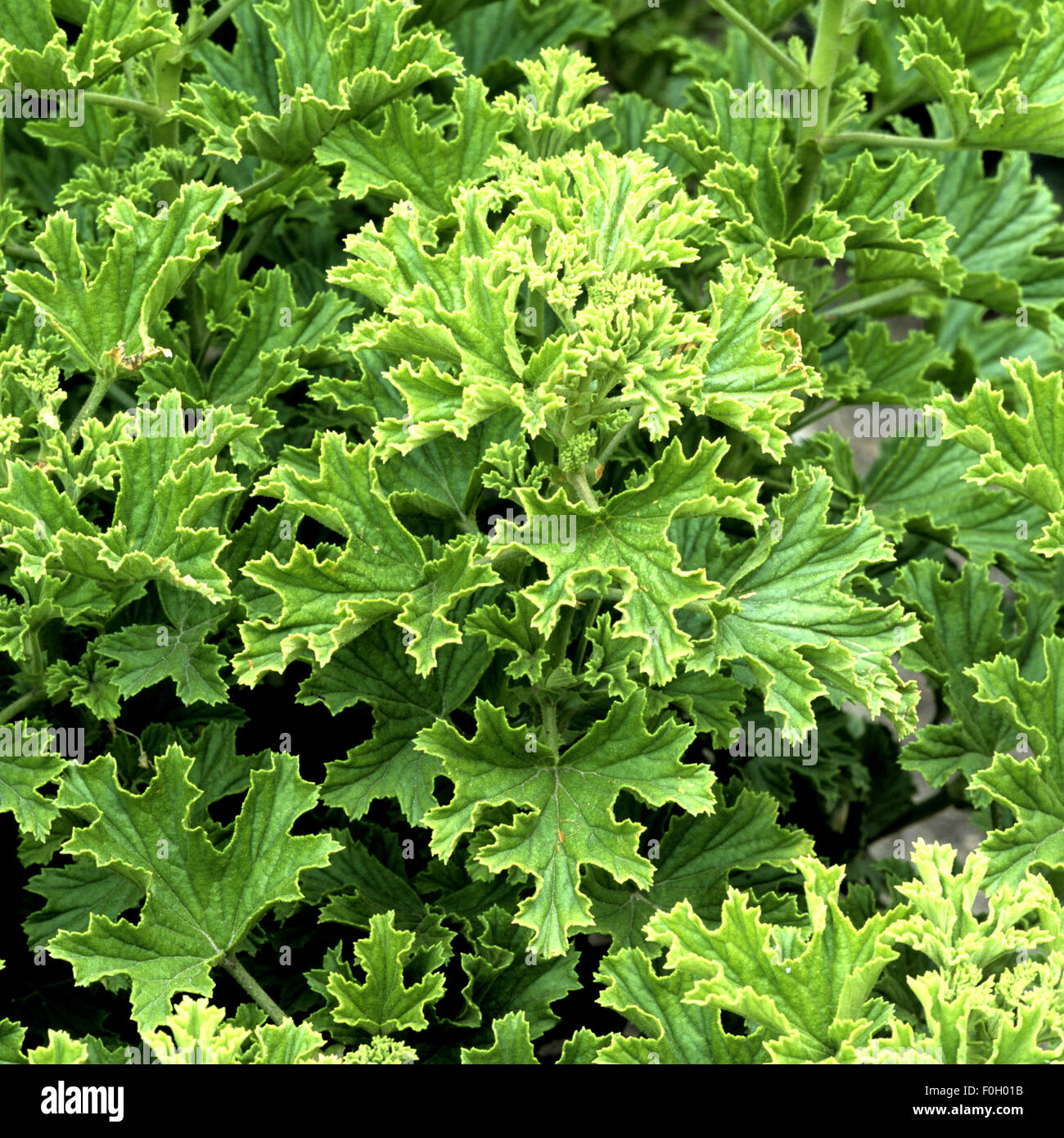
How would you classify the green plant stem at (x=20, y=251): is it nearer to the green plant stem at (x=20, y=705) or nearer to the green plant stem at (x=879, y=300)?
the green plant stem at (x=20, y=705)

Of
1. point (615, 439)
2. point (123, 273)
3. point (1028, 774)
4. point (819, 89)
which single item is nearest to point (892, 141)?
point (819, 89)

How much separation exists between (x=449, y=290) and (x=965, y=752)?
2.12 metres

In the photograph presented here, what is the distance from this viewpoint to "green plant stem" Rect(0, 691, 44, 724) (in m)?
3.87

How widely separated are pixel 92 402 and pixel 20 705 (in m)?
0.84

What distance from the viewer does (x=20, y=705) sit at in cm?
387

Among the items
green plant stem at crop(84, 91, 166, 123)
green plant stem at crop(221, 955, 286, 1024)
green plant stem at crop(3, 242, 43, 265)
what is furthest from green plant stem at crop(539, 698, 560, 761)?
green plant stem at crop(84, 91, 166, 123)

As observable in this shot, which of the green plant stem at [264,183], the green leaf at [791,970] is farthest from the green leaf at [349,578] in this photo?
the green plant stem at [264,183]

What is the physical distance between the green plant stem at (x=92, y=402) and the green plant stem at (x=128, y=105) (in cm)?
93

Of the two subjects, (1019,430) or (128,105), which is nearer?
(1019,430)

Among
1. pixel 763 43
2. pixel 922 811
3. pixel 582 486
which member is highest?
pixel 763 43

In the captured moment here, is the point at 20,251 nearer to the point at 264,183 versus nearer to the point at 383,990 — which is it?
the point at 264,183

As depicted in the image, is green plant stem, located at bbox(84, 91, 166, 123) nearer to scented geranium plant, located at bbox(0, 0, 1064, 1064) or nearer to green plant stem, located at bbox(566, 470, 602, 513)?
scented geranium plant, located at bbox(0, 0, 1064, 1064)

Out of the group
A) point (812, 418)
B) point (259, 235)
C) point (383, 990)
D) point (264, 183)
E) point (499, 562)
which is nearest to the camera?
point (383, 990)

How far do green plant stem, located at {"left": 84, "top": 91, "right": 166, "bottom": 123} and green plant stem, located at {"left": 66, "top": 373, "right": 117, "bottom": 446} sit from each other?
3.06ft
